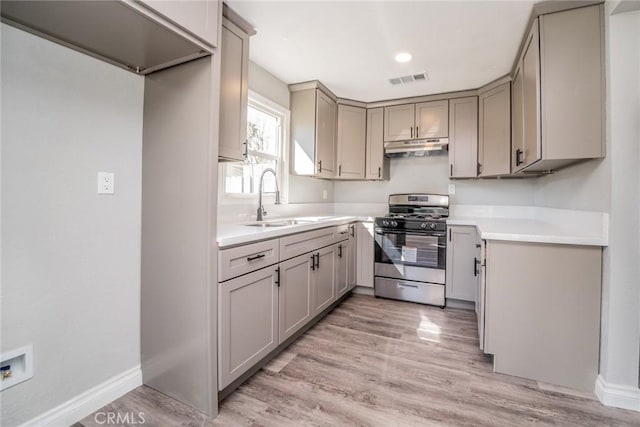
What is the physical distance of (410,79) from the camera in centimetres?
298

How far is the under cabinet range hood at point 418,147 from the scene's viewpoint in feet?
11.1

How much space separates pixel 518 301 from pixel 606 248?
1.78ft

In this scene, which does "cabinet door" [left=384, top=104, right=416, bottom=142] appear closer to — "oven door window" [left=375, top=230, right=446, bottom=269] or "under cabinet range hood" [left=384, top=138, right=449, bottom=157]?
"under cabinet range hood" [left=384, top=138, right=449, bottom=157]

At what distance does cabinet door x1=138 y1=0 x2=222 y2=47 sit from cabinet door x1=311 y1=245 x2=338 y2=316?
1674mm

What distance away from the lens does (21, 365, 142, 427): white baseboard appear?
54.6 inches

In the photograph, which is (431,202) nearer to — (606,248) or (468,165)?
(468,165)

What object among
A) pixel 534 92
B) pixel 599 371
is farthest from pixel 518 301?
pixel 534 92

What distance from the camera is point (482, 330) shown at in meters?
2.02

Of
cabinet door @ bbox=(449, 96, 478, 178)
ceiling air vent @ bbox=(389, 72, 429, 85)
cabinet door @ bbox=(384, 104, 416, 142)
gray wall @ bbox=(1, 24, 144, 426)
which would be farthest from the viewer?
cabinet door @ bbox=(384, 104, 416, 142)

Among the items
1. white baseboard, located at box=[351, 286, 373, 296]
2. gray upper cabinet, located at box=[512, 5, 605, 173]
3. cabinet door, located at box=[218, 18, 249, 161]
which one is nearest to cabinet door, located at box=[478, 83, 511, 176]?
gray upper cabinet, located at box=[512, 5, 605, 173]

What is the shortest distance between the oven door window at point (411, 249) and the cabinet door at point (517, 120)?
969mm

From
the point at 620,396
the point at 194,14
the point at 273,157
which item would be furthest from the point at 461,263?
the point at 194,14

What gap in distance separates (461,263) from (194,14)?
9.80 feet

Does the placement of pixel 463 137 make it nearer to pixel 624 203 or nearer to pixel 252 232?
pixel 624 203
